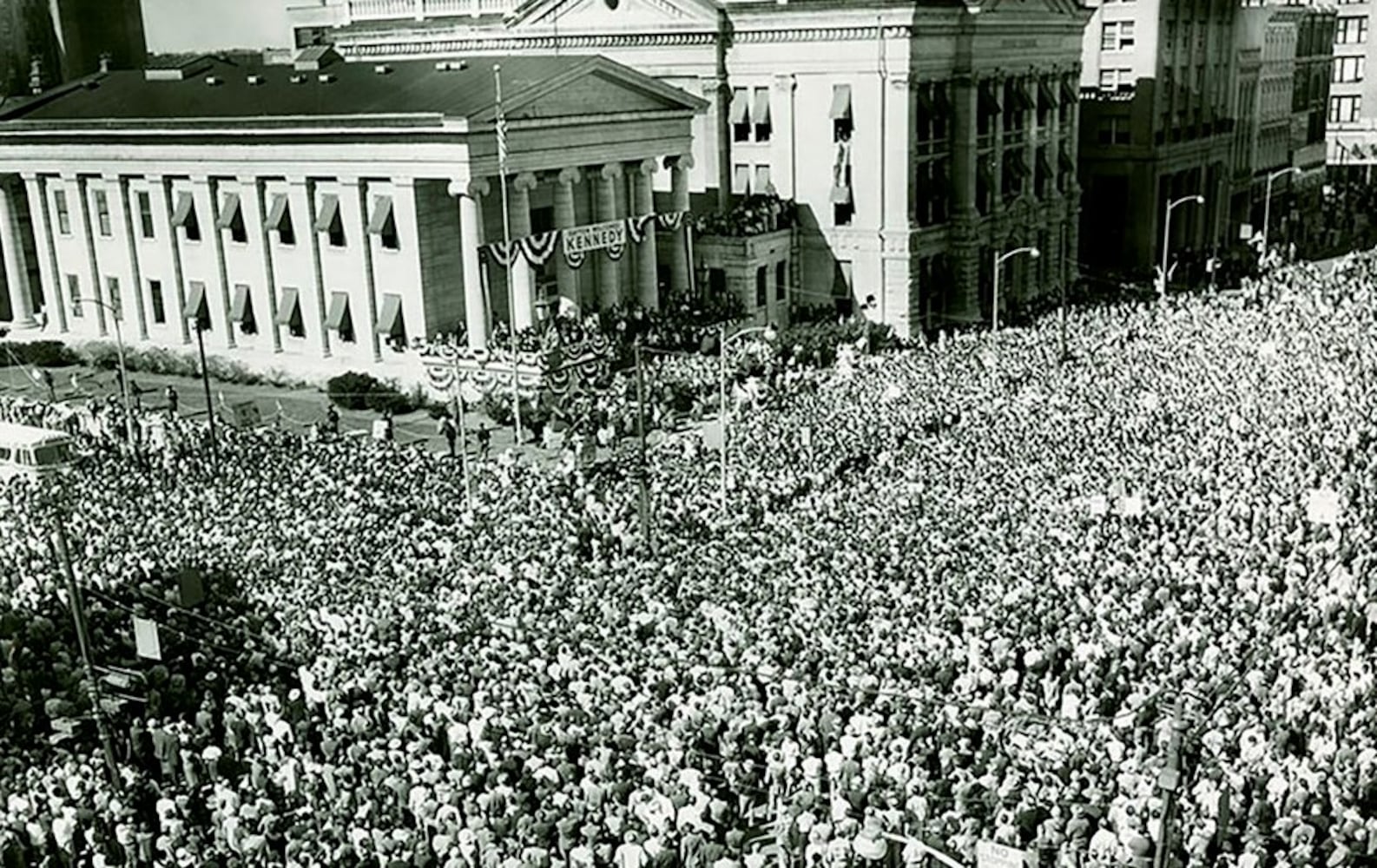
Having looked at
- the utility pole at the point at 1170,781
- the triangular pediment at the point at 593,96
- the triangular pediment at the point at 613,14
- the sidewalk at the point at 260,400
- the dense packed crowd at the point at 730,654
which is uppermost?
the triangular pediment at the point at 613,14

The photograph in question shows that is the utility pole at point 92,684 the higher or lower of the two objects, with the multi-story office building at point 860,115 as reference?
lower

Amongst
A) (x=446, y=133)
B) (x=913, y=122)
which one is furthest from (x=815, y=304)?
(x=446, y=133)

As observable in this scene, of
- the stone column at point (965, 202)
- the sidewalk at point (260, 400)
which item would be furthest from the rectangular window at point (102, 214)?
the stone column at point (965, 202)

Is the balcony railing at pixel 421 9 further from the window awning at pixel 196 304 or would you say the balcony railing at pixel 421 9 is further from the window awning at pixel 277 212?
the window awning at pixel 196 304

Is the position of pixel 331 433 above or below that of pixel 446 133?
below

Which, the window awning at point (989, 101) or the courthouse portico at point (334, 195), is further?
the window awning at point (989, 101)

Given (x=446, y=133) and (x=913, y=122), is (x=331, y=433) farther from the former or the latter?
(x=913, y=122)

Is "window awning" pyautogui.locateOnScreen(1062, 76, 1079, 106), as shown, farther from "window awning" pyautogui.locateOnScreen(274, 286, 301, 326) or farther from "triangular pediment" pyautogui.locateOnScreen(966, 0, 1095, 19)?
"window awning" pyautogui.locateOnScreen(274, 286, 301, 326)
